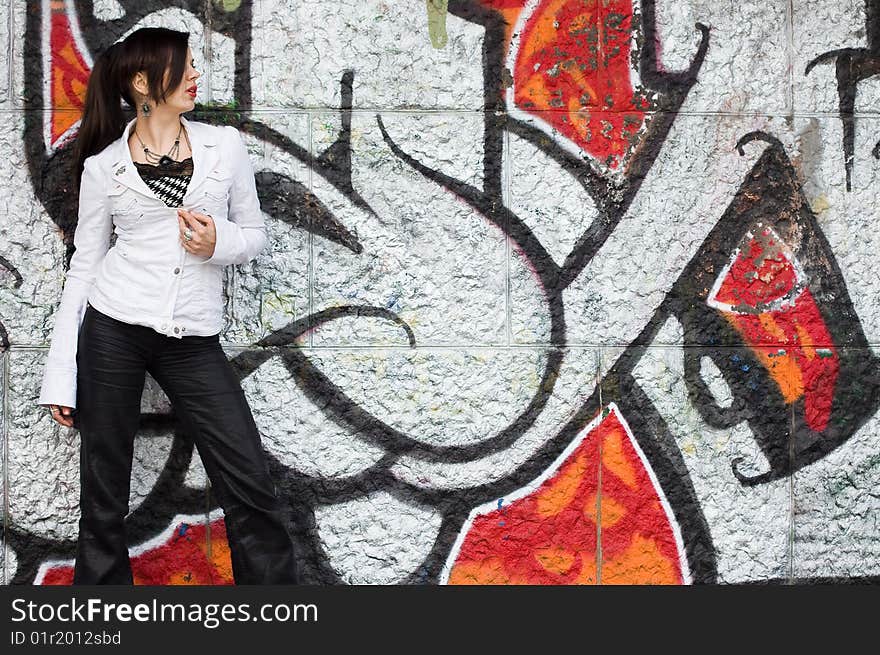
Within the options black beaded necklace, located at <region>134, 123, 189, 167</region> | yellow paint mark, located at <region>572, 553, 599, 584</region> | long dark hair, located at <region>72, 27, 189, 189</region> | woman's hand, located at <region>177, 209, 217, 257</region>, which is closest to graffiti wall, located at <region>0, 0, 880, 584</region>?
yellow paint mark, located at <region>572, 553, 599, 584</region>

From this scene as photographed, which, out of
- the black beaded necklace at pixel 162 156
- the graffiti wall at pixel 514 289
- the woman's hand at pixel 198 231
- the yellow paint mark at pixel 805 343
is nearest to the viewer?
A: the woman's hand at pixel 198 231

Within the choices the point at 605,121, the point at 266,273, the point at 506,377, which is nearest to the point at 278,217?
the point at 266,273

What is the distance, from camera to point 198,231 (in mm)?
3123

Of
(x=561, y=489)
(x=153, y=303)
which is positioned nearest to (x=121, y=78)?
(x=153, y=303)

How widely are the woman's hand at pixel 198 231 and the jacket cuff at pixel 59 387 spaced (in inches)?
22.7

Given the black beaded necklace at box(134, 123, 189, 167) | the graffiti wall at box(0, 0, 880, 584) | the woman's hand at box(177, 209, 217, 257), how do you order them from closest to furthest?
the woman's hand at box(177, 209, 217, 257) < the black beaded necklace at box(134, 123, 189, 167) < the graffiti wall at box(0, 0, 880, 584)

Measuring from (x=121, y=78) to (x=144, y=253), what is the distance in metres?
0.60

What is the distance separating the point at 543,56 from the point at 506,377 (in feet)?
3.96

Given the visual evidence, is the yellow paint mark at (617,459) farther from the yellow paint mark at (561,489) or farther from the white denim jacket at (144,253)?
the white denim jacket at (144,253)

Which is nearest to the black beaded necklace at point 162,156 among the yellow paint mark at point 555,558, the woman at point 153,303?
the woman at point 153,303

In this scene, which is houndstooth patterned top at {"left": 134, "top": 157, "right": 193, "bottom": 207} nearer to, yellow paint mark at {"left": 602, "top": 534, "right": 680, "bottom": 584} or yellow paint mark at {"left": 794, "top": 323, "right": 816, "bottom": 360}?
yellow paint mark at {"left": 602, "top": 534, "right": 680, "bottom": 584}

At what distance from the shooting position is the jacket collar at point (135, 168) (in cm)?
319

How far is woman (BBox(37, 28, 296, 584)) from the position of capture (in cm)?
319

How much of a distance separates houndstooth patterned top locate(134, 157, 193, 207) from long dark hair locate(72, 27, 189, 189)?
22 centimetres
